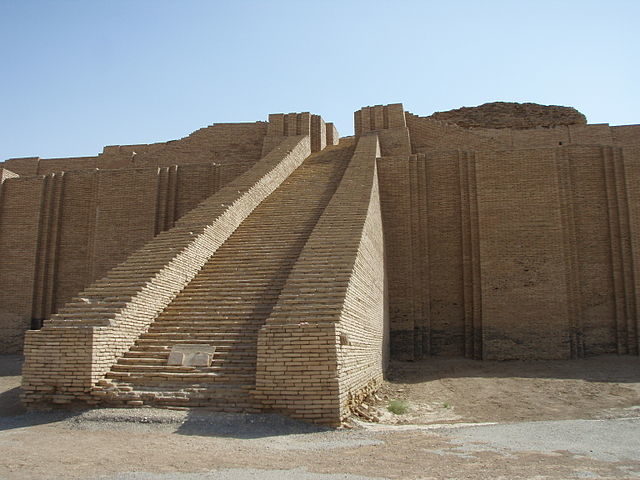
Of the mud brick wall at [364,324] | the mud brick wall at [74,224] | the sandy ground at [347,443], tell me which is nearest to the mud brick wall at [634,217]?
the sandy ground at [347,443]

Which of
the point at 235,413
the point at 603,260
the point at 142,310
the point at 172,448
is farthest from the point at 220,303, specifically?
the point at 603,260

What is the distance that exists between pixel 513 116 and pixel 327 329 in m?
12.0

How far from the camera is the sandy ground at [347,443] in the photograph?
3.37 meters

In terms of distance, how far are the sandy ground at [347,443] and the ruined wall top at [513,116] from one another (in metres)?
9.33

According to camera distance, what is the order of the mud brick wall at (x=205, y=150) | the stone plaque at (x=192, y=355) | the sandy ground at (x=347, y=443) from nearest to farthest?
the sandy ground at (x=347, y=443)
the stone plaque at (x=192, y=355)
the mud brick wall at (x=205, y=150)

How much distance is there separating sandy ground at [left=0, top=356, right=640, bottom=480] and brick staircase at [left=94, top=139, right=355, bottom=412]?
0.78ft

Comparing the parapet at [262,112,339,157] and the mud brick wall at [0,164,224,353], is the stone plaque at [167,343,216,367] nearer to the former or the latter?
the mud brick wall at [0,164,224,353]

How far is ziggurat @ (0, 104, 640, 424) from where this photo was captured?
16.5 ft

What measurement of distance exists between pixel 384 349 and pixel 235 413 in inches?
139

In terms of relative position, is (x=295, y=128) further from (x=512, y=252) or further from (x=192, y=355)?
(x=192, y=355)

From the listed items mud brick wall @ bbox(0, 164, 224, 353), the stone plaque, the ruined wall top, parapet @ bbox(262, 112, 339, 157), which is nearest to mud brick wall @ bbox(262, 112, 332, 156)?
parapet @ bbox(262, 112, 339, 157)

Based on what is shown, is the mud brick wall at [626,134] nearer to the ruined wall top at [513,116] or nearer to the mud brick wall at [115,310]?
the ruined wall top at [513,116]

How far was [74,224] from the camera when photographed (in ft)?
37.0

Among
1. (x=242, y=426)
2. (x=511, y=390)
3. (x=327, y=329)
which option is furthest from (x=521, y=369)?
(x=242, y=426)
